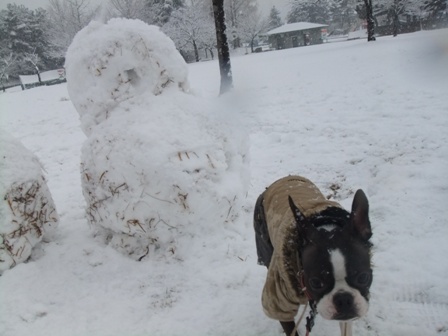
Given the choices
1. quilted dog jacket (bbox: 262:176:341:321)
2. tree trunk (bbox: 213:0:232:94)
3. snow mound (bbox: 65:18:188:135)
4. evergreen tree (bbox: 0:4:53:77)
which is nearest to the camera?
quilted dog jacket (bbox: 262:176:341:321)

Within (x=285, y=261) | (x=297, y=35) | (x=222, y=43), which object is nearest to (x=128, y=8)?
(x=297, y=35)

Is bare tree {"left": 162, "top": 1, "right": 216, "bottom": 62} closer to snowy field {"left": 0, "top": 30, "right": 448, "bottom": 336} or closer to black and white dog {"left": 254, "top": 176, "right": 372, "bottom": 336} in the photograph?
snowy field {"left": 0, "top": 30, "right": 448, "bottom": 336}

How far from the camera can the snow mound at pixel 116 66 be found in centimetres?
398

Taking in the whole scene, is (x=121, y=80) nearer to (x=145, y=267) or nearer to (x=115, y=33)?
(x=115, y=33)

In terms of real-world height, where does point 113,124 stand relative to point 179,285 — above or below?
above

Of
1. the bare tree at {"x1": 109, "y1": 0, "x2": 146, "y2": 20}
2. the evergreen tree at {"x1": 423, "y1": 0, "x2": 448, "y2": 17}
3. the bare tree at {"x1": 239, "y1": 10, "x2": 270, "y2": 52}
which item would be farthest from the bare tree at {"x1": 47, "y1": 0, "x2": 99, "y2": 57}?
the evergreen tree at {"x1": 423, "y1": 0, "x2": 448, "y2": 17}

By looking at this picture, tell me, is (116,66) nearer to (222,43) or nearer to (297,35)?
(222,43)

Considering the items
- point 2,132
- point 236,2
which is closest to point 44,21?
point 236,2

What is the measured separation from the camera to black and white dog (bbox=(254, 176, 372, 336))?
76.7 inches

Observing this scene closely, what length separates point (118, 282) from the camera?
358cm

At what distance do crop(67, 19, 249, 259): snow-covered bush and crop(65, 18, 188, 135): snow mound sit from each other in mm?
12

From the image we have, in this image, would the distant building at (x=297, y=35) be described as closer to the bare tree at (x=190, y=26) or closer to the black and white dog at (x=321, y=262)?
the bare tree at (x=190, y=26)

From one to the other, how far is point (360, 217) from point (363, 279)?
0.35 m

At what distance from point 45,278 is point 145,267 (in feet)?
3.34
